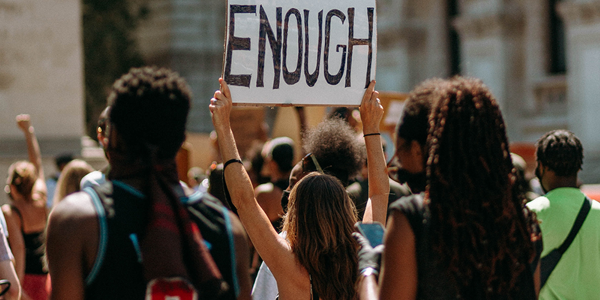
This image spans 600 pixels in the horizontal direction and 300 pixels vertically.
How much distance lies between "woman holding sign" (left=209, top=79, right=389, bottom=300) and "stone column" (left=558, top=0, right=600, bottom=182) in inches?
441

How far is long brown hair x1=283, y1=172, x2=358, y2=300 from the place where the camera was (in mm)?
2877

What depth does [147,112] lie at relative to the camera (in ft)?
6.88

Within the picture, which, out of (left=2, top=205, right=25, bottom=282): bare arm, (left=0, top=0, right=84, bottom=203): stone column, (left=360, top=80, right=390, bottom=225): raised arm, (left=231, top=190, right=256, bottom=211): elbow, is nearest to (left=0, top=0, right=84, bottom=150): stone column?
(left=0, top=0, right=84, bottom=203): stone column

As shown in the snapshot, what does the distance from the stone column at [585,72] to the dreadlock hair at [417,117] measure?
11.6 meters

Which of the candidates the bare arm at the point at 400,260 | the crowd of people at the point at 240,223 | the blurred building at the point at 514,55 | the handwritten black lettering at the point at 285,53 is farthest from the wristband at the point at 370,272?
the blurred building at the point at 514,55

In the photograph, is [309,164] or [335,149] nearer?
[309,164]

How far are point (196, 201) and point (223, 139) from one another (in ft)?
2.50

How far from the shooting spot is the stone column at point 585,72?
43.3 ft

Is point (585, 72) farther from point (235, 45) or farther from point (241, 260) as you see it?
point (241, 260)

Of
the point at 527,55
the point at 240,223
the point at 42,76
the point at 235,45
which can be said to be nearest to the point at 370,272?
the point at 240,223

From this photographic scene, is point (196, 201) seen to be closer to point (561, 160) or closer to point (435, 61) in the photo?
point (561, 160)

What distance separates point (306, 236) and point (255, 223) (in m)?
0.22

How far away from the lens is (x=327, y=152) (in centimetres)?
395

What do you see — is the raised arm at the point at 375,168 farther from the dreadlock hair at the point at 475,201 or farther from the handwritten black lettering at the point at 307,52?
the dreadlock hair at the point at 475,201
